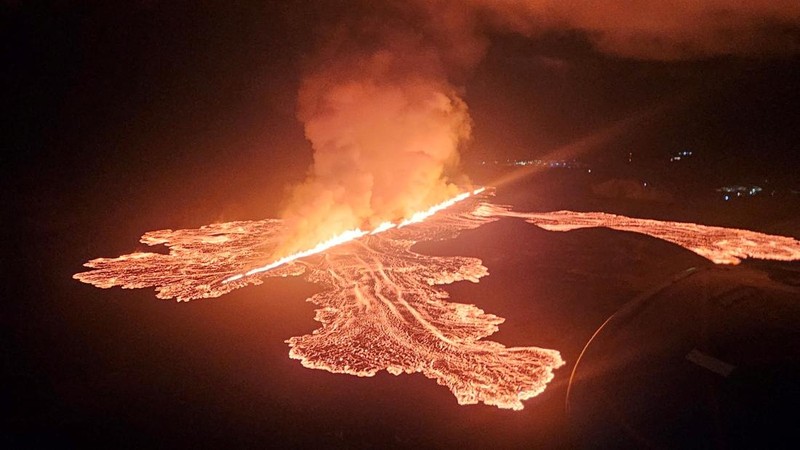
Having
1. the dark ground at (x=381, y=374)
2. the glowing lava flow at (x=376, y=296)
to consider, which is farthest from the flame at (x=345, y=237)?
the dark ground at (x=381, y=374)

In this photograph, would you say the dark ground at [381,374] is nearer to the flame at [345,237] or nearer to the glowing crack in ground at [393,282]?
the glowing crack in ground at [393,282]

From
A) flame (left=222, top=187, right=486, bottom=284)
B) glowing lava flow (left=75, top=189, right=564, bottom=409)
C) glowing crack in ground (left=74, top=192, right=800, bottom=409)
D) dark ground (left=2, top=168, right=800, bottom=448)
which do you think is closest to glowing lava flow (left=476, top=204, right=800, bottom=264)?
glowing crack in ground (left=74, top=192, right=800, bottom=409)

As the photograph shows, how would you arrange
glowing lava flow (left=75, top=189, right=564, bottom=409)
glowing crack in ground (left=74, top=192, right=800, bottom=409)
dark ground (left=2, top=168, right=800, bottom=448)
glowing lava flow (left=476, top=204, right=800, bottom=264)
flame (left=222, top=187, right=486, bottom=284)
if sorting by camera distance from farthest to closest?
glowing lava flow (left=476, top=204, right=800, bottom=264) → flame (left=222, top=187, right=486, bottom=284) → glowing crack in ground (left=74, top=192, right=800, bottom=409) → glowing lava flow (left=75, top=189, right=564, bottom=409) → dark ground (left=2, top=168, right=800, bottom=448)

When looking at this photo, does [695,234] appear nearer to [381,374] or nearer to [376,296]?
[376,296]

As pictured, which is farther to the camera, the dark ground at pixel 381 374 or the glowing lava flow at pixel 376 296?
the glowing lava flow at pixel 376 296

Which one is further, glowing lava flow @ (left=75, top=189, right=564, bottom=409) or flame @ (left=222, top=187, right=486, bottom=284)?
flame @ (left=222, top=187, right=486, bottom=284)

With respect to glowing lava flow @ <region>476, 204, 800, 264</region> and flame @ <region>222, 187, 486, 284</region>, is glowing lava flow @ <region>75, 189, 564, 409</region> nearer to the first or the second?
flame @ <region>222, 187, 486, 284</region>
